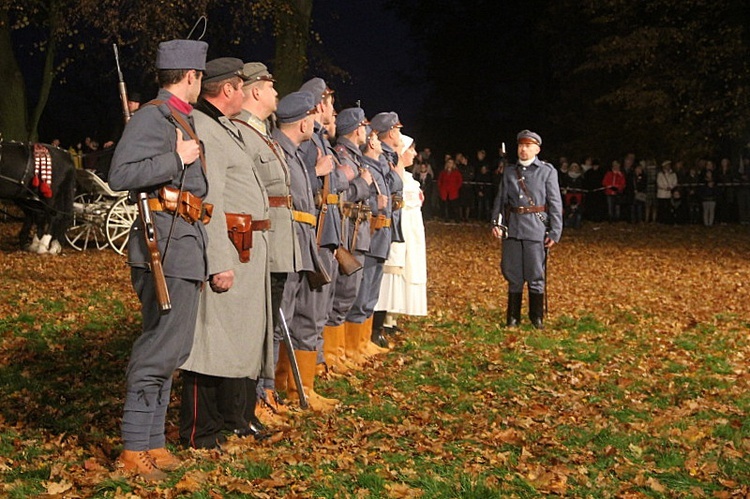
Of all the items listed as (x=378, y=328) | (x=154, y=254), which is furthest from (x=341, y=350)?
(x=154, y=254)

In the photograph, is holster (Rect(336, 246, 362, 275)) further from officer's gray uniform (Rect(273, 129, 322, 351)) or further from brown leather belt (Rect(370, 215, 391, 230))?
brown leather belt (Rect(370, 215, 391, 230))

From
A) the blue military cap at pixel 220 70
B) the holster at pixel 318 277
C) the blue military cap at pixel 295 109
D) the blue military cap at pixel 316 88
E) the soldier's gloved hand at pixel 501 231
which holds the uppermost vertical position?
the blue military cap at pixel 316 88

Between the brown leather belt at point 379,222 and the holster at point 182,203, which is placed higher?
the holster at point 182,203

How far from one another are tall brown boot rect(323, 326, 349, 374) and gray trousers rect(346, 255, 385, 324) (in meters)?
0.53

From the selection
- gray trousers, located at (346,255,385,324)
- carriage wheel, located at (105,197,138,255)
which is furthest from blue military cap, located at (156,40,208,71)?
carriage wheel, located at (105,197,138,255)

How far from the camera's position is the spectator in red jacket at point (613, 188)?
105 ft

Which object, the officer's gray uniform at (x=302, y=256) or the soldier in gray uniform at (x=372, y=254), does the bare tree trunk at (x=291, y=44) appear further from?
the officer's gray uniform at (x=302, y=256)

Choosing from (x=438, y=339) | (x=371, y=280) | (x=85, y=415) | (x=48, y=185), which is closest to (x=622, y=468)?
(x=85, y=415)

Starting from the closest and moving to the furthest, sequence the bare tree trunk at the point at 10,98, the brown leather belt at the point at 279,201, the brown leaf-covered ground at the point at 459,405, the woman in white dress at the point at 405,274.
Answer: the brown leaf-covered ground at the point at 459,405, the brown leather belt at the point at 279,201, the woman in white dress at the point at 405,274, the bare tree trunk at the point at 10,98

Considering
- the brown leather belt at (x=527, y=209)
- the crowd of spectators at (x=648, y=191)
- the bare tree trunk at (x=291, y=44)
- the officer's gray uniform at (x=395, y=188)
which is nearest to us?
the officer's gray uniform at (x=395, y=188)

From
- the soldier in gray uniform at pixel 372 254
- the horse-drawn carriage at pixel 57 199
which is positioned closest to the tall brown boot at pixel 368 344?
the soldier in gray uniform at pixel 372 254

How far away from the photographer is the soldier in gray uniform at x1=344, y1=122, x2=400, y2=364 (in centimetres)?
1031

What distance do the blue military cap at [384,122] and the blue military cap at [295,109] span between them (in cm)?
322

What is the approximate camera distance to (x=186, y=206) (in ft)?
19.7
